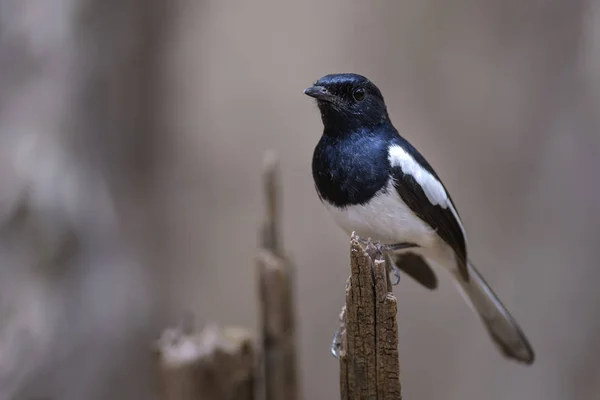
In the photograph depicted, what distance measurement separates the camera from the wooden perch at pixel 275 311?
288 cm

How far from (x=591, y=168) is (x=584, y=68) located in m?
0.56

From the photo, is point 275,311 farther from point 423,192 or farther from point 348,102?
point 348,102

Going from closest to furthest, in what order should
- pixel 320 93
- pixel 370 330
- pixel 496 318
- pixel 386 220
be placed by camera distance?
1. pixel 370 330
2. pixel 320 93
3. pixel 386 220
4. pixel 496 318

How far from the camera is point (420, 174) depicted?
231cm

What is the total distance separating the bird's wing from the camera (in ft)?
7.51

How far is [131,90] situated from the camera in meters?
4.30

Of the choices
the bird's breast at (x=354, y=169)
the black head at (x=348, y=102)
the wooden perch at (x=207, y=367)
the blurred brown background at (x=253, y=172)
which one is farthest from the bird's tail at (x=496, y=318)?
the blurred brown background at (x=253, y=172)

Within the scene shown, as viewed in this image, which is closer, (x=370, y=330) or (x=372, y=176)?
(x=370, y=330)

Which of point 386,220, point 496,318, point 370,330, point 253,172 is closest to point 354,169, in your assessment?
point 386,220

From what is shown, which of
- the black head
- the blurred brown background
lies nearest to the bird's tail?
the black head

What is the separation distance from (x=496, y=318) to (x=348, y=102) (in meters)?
1.22

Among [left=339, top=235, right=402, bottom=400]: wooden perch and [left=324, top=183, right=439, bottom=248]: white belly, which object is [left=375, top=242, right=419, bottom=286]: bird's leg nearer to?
[left=324, top=183, right=439, bottom=248]: white belly

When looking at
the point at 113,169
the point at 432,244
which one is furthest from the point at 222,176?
the point at 432,244

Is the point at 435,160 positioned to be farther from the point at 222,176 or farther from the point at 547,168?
the point at 222,176
